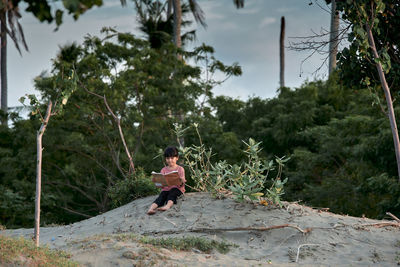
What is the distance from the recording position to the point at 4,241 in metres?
5.34

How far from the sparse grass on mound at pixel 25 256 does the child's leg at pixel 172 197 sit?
2672mm

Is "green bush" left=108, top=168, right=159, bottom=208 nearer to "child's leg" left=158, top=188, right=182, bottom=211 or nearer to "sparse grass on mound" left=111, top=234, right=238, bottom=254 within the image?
"child's leg" left=158, top=188, right=182, bottom=211

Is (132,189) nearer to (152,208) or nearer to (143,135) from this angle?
(152,208)

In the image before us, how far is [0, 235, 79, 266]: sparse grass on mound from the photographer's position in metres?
4.89

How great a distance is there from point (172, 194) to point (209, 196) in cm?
64

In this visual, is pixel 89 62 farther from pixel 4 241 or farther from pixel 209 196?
pixel 4 241

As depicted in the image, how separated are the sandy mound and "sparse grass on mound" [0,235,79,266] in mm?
367

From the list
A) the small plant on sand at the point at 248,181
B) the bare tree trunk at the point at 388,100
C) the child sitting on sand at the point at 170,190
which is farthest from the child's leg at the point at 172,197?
the bare tree trunk at the point at 388,100

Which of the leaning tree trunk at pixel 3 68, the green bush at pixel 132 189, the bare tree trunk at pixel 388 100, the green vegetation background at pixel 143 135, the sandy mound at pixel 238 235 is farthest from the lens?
the leaning tree trunk at pixel 3 68

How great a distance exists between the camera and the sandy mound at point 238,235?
576 centimetres

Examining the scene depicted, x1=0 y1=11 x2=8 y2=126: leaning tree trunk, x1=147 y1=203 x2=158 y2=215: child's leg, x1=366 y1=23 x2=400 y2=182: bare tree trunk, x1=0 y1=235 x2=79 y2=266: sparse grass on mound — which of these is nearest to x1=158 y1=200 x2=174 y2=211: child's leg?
x1=147 y1=203 x2=158 y2=215: child's leg

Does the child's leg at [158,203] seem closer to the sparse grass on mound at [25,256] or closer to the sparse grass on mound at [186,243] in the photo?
the sparse grass on mound at [186,243]

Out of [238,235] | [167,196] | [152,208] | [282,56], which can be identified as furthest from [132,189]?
[282,56]

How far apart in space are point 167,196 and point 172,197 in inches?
7.7
